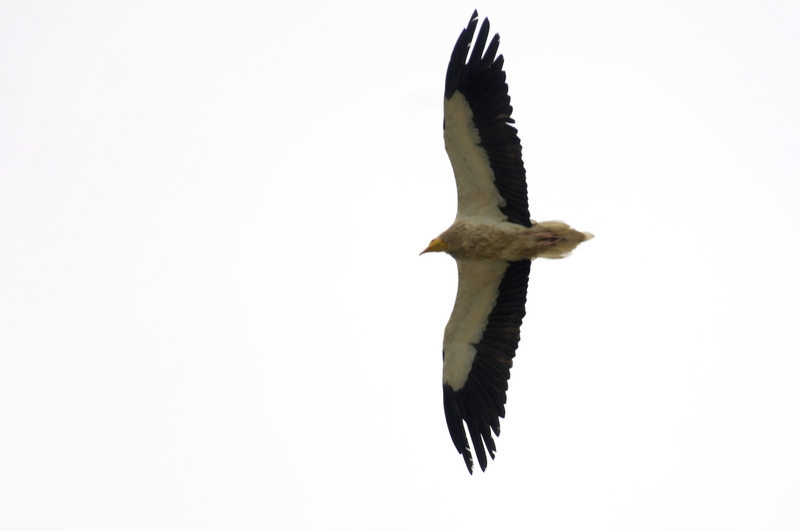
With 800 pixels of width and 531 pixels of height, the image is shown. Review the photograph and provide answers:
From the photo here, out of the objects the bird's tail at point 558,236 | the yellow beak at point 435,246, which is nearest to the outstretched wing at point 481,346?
the yellow beak at point 435,246

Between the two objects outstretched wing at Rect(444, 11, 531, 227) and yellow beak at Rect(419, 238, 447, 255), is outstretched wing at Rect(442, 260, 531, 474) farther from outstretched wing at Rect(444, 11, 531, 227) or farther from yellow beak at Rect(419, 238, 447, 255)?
outstretched wing at Rect(444, 11, 531, 227)

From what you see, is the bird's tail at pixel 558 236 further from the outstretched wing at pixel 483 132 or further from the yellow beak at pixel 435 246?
the yellow beak at pixel 435 246

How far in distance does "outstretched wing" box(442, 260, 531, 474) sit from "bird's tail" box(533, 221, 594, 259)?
0.54 m

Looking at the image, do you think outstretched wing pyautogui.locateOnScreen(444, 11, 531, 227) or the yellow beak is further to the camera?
Result: the yellow beak

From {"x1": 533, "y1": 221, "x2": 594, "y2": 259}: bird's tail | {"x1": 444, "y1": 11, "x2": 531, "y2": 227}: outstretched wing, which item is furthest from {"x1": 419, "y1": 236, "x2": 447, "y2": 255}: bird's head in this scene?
{"x1": 533, "y1": 221, "x2": 594, "y2": 259}: bird's tail

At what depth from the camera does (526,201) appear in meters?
11.1

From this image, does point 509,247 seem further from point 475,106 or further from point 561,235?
point 475,106

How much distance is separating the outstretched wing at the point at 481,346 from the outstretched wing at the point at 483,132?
907 mm

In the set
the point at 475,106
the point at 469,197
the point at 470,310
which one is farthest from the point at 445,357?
the point at 475,106

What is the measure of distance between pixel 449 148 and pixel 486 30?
4.90ft

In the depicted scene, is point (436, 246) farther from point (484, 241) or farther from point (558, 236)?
point (558, 236)

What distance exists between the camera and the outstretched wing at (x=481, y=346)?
11383 mm

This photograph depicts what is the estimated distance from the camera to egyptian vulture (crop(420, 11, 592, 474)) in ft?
34.0

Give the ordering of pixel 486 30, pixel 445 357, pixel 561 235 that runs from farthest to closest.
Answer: pixel 445 357, pixel 561 235, pixel 486 30
